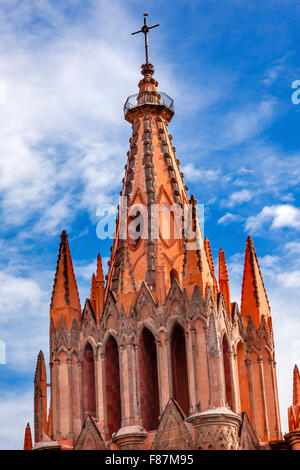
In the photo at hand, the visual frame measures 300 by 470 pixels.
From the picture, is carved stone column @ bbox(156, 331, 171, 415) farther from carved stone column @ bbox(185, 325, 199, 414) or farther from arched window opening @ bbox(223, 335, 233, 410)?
arched window opening @ bbox(223, 335, 233, 410)

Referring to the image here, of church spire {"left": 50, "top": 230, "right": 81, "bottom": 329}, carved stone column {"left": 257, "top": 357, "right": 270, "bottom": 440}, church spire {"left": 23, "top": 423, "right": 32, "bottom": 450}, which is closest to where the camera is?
carved stone column {"left": 257, "top": 357, "right": 270, "bottom": 440}

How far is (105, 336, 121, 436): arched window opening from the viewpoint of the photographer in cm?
5091

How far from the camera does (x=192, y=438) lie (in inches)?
1905

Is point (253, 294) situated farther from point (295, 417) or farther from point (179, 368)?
point (295, 417)

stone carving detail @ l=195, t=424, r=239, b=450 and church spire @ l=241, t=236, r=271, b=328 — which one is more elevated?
church spire @ l=241, t=236, r=271, b=328

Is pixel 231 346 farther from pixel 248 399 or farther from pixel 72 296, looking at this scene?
pixel 72 296

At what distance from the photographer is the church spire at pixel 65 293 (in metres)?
53.0

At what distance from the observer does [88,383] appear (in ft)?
171

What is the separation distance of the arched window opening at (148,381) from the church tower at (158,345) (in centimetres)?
5

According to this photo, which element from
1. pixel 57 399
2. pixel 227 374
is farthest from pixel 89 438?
pixel 227 374

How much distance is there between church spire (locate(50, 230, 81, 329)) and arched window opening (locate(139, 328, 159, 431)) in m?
3.07

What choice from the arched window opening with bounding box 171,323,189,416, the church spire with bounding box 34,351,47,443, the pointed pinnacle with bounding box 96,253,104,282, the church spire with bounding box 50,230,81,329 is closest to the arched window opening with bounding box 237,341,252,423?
the arched window opening with bounding box 171,323,189,416
